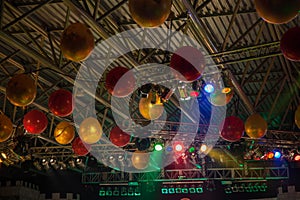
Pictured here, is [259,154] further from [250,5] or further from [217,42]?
[250,5]

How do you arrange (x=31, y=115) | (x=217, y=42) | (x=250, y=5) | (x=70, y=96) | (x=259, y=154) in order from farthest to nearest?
1. (x=259, y=154)
2. (x=217, y=42)
3. (x=250, y=5)
4. (x=31, y=115)
5. (x=70, y=96)

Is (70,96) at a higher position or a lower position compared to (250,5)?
lower

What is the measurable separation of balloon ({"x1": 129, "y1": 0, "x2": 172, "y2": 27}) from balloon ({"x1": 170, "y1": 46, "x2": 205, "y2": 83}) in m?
1.05

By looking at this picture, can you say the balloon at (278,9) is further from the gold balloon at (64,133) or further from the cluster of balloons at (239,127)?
the gold balloon at (64,133)

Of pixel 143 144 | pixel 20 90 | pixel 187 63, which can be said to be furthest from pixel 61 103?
pixel 143 144

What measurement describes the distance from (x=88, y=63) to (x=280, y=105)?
5.18 m

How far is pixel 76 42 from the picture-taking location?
3.95 m

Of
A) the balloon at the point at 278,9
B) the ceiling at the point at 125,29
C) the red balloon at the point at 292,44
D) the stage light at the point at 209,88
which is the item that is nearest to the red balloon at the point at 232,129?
the stage light at the point at 209,88

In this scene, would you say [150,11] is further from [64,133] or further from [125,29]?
[125,29]

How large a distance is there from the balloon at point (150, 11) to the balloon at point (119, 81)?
4.81ft

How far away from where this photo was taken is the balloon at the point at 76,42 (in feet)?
13.0

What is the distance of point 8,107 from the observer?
10734mm

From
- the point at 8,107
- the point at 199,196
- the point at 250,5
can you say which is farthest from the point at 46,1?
the point at 199,196

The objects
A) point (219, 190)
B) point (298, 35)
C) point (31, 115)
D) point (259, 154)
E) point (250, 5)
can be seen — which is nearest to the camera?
point (298, 35)
